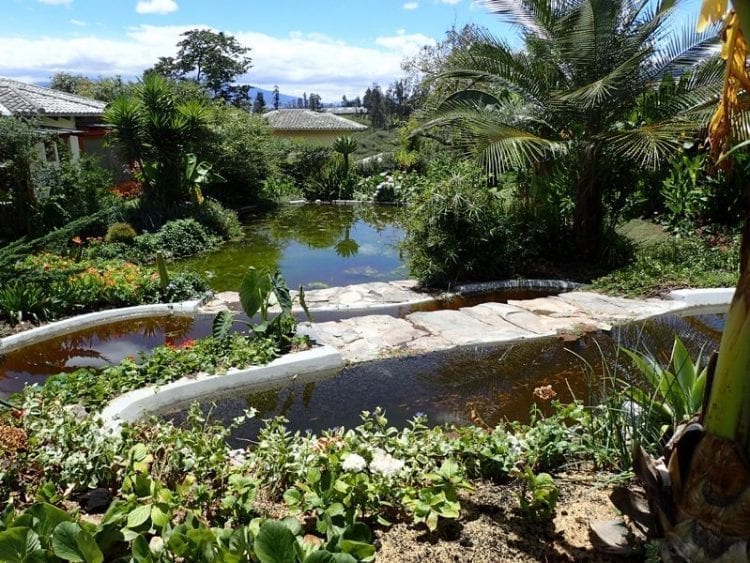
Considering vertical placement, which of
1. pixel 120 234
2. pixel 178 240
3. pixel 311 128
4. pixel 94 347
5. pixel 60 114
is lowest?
pixel 94 347

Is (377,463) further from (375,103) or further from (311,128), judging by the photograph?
(375,103)

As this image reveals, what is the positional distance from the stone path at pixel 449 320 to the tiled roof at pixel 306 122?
1196 inches

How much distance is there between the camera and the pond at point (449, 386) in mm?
5285

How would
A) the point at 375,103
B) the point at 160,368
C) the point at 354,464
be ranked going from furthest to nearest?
the point at 375,103, the point at 160,368, the point at 354,464

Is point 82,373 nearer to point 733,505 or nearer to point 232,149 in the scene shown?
point 733,505

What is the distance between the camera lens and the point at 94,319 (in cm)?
826

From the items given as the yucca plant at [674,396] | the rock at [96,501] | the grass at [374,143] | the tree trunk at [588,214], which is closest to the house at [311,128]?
the grass at [374,143]

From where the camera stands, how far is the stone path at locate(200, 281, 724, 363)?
7059 millimetres

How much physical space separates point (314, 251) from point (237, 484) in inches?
466

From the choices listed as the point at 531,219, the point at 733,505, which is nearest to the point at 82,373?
the point at 733,505

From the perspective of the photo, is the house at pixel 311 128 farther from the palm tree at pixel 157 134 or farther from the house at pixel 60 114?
the palm tree at pixel 157 134

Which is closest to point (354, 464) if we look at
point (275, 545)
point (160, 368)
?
point (275, 545)

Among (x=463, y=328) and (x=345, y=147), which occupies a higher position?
(x=345, y=147)

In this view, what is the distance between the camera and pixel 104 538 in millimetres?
2342
